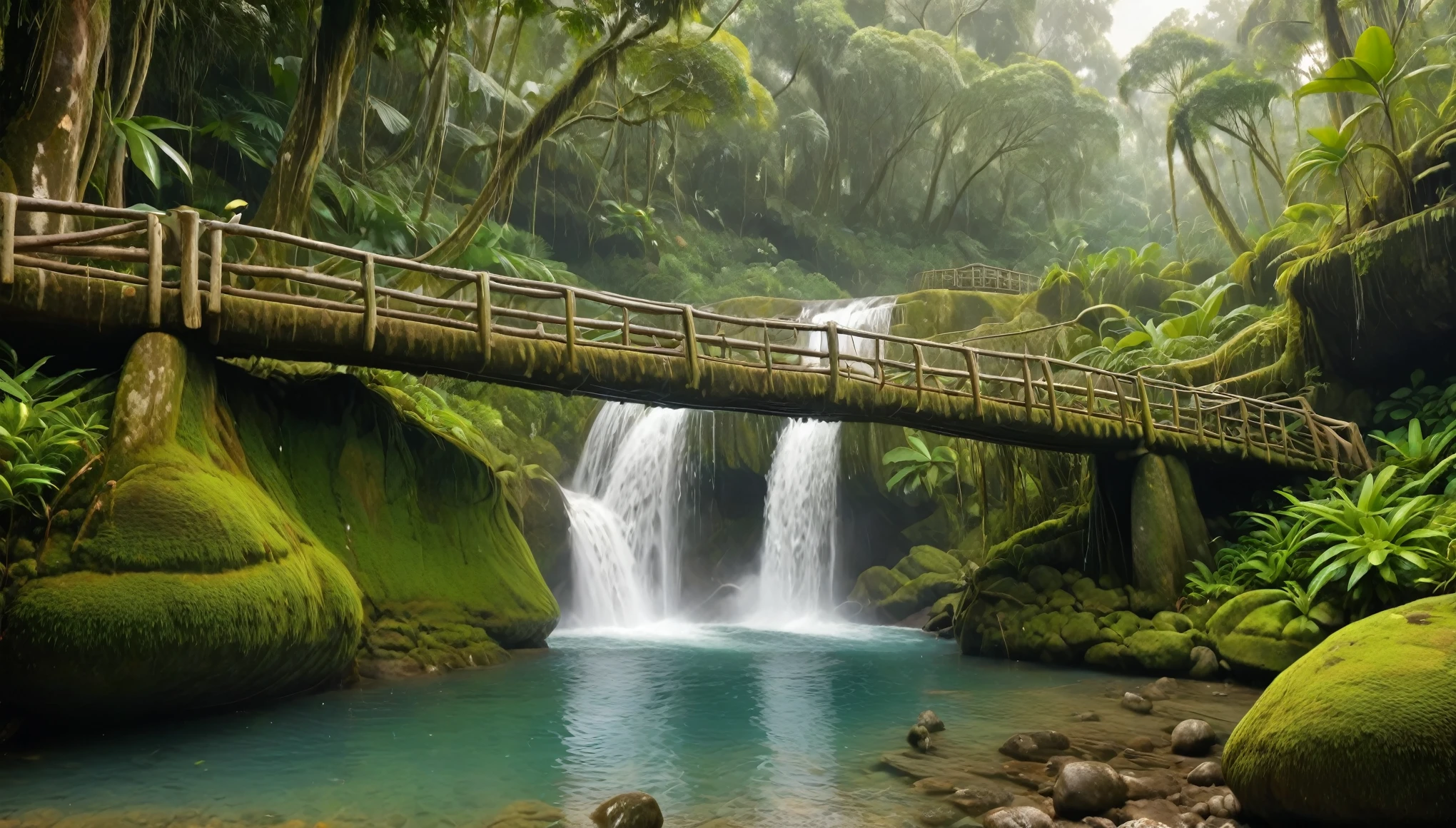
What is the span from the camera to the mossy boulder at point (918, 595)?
61.2 feet

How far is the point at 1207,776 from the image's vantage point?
256 inches

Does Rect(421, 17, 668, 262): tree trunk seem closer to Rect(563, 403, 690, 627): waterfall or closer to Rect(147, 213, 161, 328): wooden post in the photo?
Rect(147, 213, 161, 328): wooden post

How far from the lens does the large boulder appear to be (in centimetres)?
463

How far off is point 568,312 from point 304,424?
3582 mm

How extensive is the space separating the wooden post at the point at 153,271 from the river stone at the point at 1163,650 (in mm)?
11582

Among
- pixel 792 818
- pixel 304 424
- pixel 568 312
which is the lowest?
pixel 792 818

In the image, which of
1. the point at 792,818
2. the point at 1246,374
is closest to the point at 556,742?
Answer: the point at 792,818

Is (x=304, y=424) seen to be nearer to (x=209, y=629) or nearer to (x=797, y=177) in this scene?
(x=209, y=629)

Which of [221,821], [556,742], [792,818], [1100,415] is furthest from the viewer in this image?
[1100,415]

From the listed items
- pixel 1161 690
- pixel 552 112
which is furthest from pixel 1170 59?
pixel 1161 690

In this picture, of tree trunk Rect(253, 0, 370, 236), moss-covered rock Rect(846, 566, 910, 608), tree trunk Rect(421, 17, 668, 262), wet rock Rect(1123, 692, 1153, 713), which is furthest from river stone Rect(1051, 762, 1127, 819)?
moss-covered rock Rect(846, 566, 910, 608)

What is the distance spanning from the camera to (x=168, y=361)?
8.20 metres

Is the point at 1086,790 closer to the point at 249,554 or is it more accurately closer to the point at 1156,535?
the point at 249,554

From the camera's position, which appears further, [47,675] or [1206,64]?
[1206,64]
